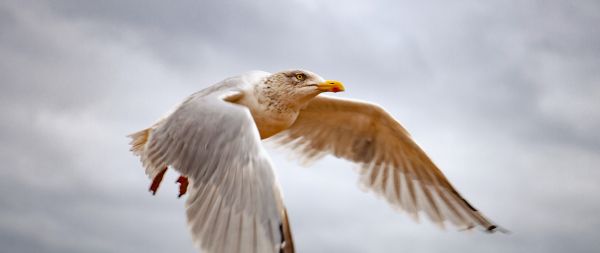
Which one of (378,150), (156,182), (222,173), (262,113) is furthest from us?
(378,150)

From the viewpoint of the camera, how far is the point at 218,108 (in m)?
6.83

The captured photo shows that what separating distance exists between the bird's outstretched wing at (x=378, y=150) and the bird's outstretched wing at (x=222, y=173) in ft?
8.13

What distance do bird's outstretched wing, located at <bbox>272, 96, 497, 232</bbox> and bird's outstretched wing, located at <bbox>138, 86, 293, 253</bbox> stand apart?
2.48m

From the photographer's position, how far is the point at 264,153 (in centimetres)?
606

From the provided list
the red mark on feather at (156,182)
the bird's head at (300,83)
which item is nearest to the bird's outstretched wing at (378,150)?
the bird's head at (300,83)

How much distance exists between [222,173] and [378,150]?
3.90 meters

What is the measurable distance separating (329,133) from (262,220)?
4306 millimetres

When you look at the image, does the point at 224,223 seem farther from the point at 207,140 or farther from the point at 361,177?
the point at 361,177

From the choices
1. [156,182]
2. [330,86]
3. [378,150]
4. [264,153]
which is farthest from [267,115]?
[378,150]

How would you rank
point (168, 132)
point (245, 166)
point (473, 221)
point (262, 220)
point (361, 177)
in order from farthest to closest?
1. point (361, 177)
2. point (473, 221)
3. point (168, 132)
4. point (245, 166)
5. point (262, 220)

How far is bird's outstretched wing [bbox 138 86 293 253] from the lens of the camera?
220 inches

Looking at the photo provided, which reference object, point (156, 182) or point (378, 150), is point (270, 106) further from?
point (378, 150)

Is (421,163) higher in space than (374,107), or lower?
lower

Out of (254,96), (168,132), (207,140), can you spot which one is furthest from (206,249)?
(254,96)
